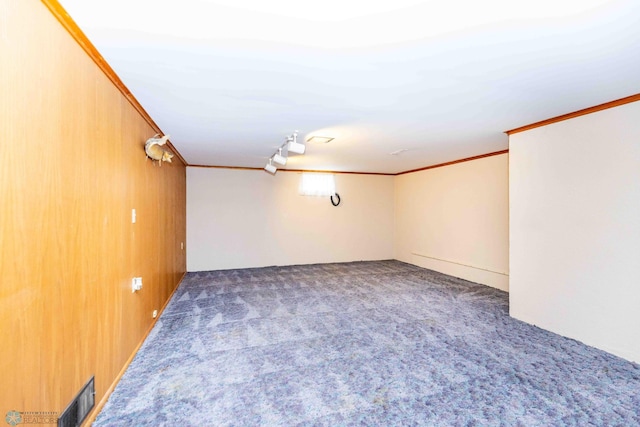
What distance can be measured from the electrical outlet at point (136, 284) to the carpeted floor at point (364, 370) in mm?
575

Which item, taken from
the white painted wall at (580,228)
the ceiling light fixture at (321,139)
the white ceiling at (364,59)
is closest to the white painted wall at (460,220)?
the white painted wall at (580,228)

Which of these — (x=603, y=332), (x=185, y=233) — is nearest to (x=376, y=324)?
(x=603, y=332)

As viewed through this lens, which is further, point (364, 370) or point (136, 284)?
point (136, 284)

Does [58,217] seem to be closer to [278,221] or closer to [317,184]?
[278,221]

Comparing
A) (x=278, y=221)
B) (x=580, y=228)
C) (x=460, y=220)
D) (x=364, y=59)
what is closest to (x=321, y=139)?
(x=364, y=59)

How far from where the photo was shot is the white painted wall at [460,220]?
4.82 meters

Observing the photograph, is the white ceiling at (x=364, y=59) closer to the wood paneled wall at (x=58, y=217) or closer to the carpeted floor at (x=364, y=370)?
the wood paneled wall at (x=58, y=217)

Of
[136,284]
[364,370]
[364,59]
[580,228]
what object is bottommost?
[364,370]

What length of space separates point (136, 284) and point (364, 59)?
8.24 ft

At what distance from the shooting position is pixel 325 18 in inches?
56.6

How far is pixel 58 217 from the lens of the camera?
1.42 meters

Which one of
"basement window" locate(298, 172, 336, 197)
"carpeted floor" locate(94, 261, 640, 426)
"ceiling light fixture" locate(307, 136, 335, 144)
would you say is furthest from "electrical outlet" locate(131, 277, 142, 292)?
"basement window" locate(298, 172, 336, 197)

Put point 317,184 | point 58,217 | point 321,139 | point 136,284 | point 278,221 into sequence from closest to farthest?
point 58,217
point 136,284
point 321,139
point 278,221
point 317,184

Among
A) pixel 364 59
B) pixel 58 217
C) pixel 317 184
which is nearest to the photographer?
pixel 58 217
